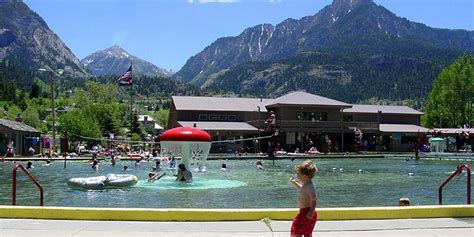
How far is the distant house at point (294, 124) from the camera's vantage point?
66.4 metres

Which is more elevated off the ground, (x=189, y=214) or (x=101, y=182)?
(x=189, y=214)

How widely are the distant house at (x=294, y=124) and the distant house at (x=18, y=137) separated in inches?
676

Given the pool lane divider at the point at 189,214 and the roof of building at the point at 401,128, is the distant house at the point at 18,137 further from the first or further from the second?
the pool lane divider at the point at 189,214

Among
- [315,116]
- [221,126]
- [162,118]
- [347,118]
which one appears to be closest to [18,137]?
[221,126]

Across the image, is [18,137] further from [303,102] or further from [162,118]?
[162,118]

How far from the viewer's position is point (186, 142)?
25375 millimetres

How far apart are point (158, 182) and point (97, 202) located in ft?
25.7

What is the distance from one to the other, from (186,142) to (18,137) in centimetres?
3500

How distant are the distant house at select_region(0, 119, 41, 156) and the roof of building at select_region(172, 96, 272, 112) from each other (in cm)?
1804

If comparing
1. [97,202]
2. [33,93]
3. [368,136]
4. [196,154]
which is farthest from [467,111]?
[33,93]

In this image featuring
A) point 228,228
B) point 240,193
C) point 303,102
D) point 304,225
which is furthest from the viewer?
point 303,102

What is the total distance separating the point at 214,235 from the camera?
388 inches

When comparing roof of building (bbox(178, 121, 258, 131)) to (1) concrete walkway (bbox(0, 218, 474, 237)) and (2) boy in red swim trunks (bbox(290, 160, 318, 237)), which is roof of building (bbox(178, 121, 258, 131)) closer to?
(1) concrete walkway (bbox(0, 218, 474, 237))

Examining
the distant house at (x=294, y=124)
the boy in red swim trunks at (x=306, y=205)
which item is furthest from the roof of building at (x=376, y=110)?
the boy in red swim trunks at (x=306, y=205)
